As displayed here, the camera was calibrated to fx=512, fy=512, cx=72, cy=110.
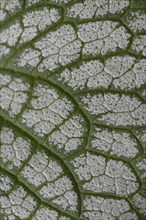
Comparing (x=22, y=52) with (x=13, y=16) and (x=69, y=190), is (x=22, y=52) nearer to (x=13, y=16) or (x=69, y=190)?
(x=13, y=16)

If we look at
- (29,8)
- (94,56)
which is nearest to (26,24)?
(29,8)

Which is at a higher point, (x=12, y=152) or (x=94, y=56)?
(x=94, y=56)

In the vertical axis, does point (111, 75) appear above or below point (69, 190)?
above

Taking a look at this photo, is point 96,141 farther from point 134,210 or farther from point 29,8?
point 29,8

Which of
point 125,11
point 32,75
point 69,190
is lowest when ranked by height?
point 69,190

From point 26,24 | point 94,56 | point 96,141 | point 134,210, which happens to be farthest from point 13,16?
point 134,210

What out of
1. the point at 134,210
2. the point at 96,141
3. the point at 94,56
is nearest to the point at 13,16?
the point at 94,56
